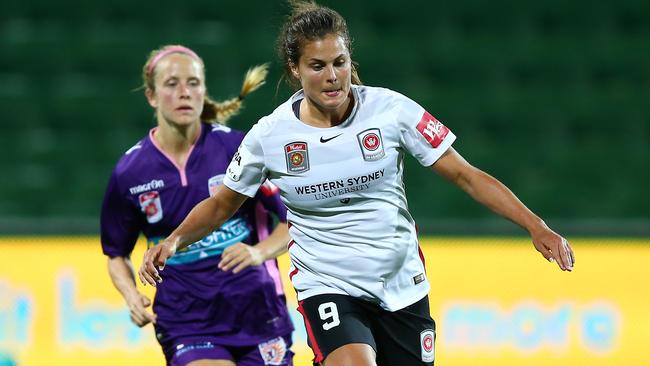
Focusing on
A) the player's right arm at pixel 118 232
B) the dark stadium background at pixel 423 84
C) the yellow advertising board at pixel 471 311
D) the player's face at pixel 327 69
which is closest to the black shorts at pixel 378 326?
the player's face at pixel 327 69

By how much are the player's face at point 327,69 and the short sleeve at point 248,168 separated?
0.26m

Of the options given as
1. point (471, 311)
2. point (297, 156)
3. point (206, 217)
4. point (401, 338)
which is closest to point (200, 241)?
point (206, 217)

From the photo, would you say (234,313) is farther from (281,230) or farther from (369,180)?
(369,180)

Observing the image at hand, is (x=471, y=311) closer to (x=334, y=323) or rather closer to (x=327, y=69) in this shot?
(x=334, y=323)

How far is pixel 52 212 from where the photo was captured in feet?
25.3

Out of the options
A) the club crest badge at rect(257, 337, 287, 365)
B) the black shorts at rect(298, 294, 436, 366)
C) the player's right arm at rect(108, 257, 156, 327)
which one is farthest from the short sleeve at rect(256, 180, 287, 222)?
the black shorts at rect(298, 294, 436, 366)

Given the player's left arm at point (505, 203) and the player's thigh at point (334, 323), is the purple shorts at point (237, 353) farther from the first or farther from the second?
the player's left arm at point (505, 203)

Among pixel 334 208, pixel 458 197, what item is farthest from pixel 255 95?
pixel 334 208

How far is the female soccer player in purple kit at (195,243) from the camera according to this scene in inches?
158

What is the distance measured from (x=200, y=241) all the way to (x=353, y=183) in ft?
3.16

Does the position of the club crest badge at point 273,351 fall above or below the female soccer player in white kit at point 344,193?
below

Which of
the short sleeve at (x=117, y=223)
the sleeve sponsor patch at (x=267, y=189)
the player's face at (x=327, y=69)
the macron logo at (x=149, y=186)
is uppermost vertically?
the player's face at (x=327, y=69)

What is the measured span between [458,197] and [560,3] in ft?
6.33

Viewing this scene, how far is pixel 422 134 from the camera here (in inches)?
128
